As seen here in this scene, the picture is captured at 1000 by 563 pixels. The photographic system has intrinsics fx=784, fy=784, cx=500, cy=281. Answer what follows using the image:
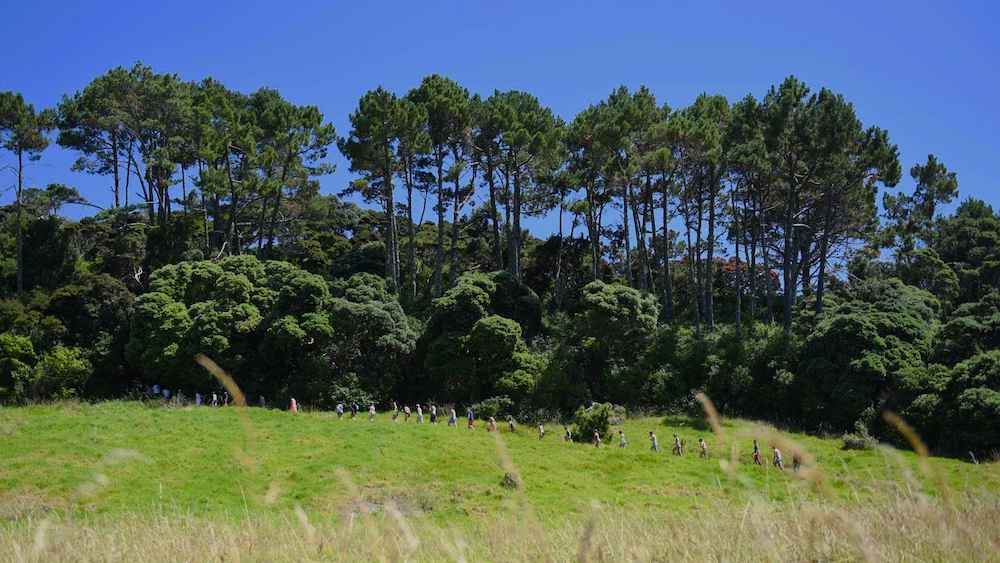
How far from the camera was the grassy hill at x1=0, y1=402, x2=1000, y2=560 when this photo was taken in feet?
58.2

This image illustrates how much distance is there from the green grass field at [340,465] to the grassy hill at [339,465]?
0.05 meters

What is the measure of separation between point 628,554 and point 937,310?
1427 inches

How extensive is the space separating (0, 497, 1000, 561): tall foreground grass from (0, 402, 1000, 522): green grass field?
35.3 feet

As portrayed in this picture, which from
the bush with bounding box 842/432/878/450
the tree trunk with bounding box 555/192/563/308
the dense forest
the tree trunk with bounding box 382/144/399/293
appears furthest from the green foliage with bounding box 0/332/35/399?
the bush with bounding box 842/432/878/450

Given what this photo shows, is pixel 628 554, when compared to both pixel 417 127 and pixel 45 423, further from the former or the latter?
pixel 417 127

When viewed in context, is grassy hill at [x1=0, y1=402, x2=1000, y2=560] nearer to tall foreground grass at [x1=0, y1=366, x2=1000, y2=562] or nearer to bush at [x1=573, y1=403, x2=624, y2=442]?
tall foreground grass at [x1=0, y1=366, x2=1000, y2=562]

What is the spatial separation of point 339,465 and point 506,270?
21168mm

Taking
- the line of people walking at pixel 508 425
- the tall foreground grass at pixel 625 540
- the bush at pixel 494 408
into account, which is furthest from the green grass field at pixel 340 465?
the tall foreground grass at pixel 625 540

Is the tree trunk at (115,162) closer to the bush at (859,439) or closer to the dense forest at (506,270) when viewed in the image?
the dense forest at (506,270)

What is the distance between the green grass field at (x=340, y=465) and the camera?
17.9 m

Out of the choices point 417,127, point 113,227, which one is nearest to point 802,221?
point 417,127

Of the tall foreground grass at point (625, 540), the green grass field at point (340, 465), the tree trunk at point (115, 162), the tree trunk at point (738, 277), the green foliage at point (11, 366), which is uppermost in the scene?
the tree trunk at point (115, 162)

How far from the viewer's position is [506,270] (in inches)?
1567

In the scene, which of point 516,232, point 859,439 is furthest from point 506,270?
→ point 859,439
